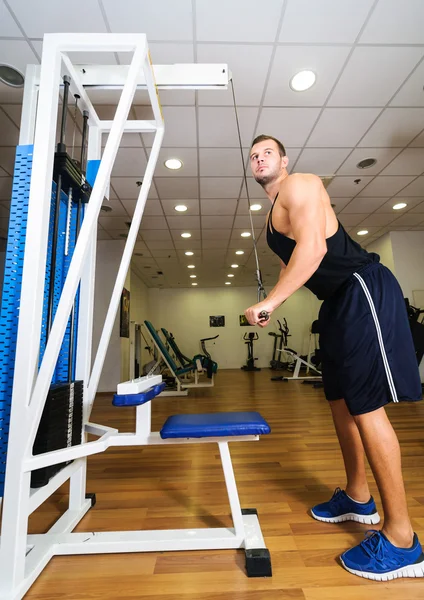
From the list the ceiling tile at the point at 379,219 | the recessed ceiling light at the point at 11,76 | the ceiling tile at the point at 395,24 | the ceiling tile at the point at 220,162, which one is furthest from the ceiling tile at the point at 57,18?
the ceiling tile at the point at 379,219

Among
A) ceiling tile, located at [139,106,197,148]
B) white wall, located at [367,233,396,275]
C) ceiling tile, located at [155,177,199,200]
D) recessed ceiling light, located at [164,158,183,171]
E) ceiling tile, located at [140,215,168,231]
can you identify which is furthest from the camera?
white wall, located at [367,233,396,275]

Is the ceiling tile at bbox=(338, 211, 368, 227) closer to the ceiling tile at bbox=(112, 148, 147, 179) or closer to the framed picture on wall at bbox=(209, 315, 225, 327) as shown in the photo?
the ceiling tile at bbox=(112, 148, 147, 179)

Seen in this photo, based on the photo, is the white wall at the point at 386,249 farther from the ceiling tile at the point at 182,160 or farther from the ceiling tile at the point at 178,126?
the ceiling tile at the point at 178,126

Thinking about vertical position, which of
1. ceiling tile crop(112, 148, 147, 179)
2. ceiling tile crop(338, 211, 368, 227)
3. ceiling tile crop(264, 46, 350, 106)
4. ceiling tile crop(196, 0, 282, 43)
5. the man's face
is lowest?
the man's face

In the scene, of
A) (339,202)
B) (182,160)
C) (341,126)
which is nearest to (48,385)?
(182,160)

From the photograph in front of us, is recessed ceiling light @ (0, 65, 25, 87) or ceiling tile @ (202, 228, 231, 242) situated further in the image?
ceiling tile @ (202, 228, 231, 242)

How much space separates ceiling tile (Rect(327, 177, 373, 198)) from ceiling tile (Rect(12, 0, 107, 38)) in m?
2.93

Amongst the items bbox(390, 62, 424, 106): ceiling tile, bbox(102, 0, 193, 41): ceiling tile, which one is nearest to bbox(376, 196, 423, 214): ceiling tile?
bbox(390, 62, 424, 106): ceiling tile

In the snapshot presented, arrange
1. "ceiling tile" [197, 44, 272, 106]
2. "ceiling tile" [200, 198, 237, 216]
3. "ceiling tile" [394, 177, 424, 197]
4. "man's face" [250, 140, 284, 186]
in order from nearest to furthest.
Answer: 1. "man's face" [250, 140, 284, 186]
2. "ceiling tile" [197, 44, 272, 106]
3. "ceiling tile" [394, 177, 424, 197]
4. "ceiling tile" [200, 198, 237, 216]

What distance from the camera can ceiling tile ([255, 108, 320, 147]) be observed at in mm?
2586

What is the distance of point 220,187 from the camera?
3861mm

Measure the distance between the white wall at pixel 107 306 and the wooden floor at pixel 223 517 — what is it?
3.29 meters

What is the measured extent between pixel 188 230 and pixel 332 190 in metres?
2.38

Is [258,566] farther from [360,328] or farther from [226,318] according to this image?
[226,318]
